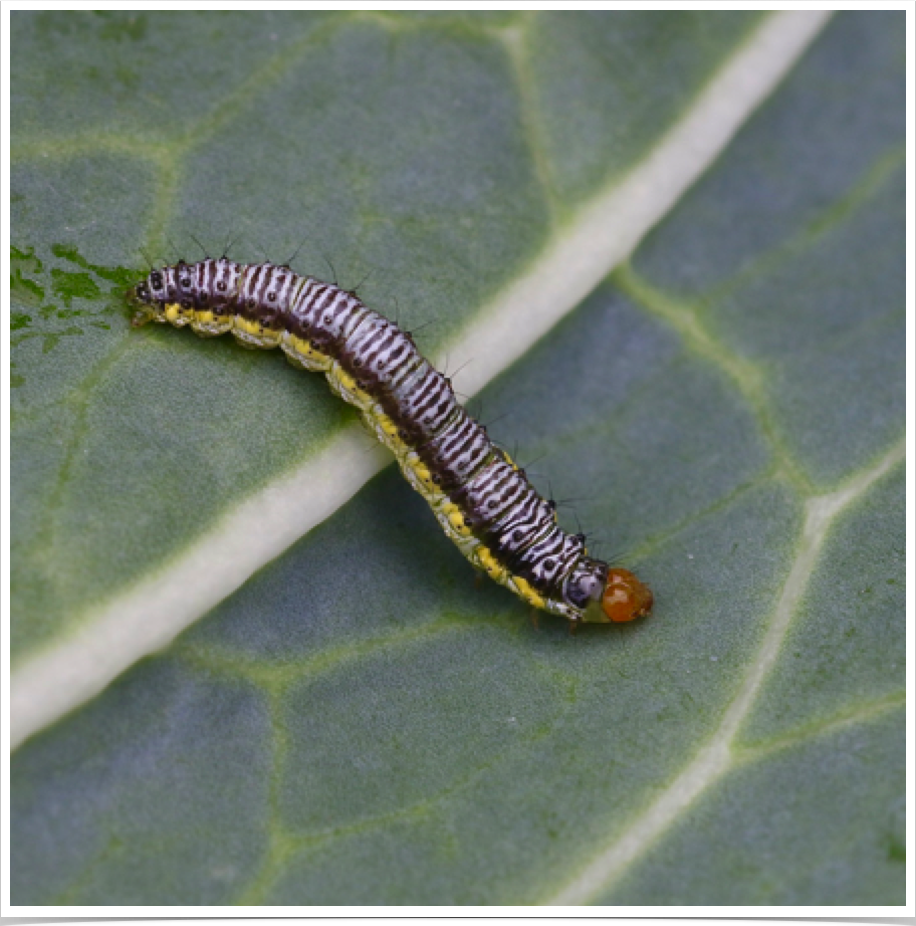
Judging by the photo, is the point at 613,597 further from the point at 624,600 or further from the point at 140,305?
the point at 140,305

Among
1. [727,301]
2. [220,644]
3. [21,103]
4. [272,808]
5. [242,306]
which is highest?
A: [21,103]

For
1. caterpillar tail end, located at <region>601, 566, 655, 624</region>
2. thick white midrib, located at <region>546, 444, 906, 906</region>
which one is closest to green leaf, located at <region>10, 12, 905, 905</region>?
thick white midrib, located at <region>546, 444, 906, 906</region>

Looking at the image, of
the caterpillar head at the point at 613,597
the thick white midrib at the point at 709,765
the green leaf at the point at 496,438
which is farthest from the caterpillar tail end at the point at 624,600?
the thick white midrib at the point at 709,765

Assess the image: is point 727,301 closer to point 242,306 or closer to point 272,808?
point 242,306

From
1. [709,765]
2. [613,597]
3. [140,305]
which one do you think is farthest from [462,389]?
[709,765]

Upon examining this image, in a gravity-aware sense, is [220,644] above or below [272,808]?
above

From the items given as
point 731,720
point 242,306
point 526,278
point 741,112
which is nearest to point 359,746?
point 731,720

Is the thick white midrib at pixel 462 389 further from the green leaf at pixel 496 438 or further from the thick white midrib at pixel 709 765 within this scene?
the thick white midrib at pixel 709 765
